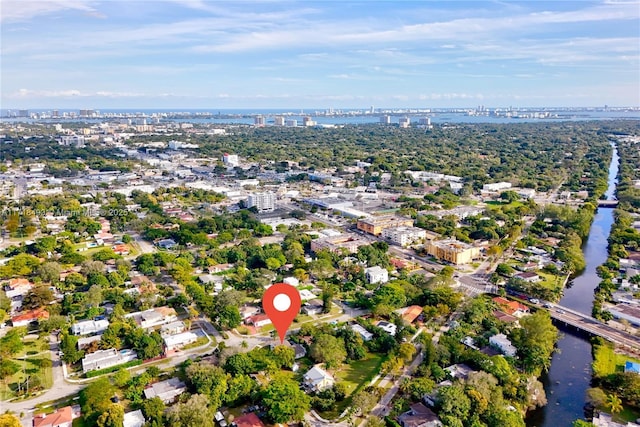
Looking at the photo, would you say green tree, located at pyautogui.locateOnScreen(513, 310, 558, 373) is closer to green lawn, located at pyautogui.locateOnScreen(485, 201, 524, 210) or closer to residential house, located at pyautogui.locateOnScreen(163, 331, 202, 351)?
residential house, located at pyautogui.locateOnScreen(163, 331, 202, 351)

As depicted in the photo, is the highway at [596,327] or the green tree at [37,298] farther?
the green tree at [37,298]

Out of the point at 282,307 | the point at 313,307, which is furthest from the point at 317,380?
the point at 313,307

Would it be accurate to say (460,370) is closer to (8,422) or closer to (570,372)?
(570,372)

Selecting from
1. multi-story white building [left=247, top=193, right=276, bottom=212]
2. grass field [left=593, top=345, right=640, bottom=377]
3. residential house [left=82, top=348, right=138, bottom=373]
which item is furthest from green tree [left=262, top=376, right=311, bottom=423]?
multi-story white building [left=247, top=193, right=276, bottom=212]

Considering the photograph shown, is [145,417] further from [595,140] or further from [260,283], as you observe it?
[595,140]

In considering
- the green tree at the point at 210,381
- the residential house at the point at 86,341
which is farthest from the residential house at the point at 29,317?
the green tree at the point at 210,381

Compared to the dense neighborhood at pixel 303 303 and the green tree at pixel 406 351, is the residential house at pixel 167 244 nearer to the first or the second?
the dense neighborhood at pixel 303 303
